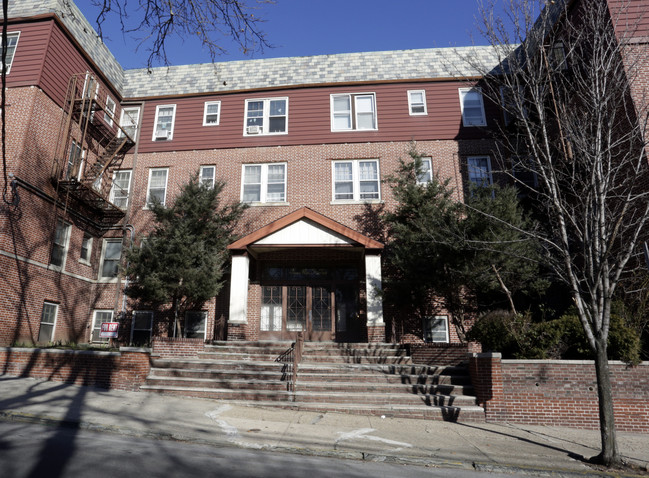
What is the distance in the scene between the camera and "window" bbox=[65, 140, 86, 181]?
15.2 meters

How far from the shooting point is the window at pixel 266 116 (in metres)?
17.8

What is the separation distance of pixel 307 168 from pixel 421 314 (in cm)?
722

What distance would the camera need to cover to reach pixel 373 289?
44.0ft

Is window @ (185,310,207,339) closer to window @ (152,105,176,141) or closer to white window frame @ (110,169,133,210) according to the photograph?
white window frame @ (110,169,133,210)

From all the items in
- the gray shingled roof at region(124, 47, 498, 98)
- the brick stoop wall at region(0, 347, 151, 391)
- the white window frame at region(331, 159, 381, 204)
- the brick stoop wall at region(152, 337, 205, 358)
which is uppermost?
the gray shingled roof at region(124, 47, 498, 98)

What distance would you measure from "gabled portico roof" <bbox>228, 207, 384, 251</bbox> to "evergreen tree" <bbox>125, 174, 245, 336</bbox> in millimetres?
1026

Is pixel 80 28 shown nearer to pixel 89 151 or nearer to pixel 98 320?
pixel 89 151

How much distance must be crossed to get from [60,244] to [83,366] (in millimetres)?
6657

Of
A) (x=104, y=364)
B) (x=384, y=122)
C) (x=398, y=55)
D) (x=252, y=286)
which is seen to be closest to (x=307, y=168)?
(x=384, y=122)

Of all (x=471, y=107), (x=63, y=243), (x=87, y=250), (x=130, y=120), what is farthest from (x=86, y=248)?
(x=471, y=107)

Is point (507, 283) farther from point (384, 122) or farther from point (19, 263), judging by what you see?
point (19, 263)

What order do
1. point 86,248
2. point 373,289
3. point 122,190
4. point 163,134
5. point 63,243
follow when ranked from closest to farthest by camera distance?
point 373,289 → point 63,243 → point 86,248 → point 122,190 → point 163,134

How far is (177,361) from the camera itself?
34.7 ft

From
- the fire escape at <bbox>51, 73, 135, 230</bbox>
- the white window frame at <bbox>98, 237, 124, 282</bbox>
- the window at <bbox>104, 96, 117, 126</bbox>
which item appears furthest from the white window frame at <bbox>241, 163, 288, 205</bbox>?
the window at <bbox>104, 96, 117, 126</bbox>
